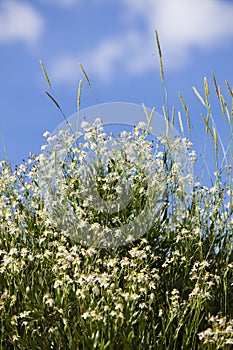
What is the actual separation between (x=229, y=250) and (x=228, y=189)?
56 cm

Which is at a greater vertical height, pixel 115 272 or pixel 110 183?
pixel 110 183

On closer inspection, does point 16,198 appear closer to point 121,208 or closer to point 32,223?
point 32,223

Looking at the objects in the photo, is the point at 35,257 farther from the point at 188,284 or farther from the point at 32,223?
the point at 188,284

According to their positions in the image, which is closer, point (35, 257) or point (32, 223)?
point (35, 257)

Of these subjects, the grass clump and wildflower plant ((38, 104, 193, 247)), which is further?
wildflower plant ((38, 104, 193, 247))

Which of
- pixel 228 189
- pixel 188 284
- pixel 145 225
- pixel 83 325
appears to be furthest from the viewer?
pixel 228 189

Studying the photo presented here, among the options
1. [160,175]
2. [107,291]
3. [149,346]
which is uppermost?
[160,175]

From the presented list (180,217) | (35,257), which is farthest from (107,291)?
(180,217)

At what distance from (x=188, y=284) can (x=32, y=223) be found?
1479mm

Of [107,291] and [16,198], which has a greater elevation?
[16,198]

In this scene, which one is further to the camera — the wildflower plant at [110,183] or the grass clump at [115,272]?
the wildflower plant at [110,183]

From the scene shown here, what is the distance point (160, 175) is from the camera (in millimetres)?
5078

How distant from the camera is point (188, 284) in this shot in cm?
445

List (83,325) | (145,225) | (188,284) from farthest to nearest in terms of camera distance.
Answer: (145,225)
(188,284)
(83,325)
